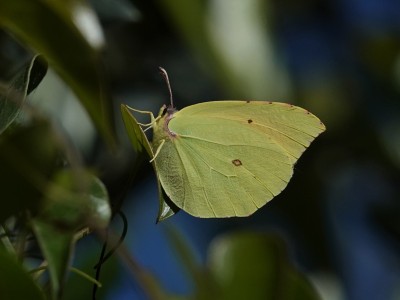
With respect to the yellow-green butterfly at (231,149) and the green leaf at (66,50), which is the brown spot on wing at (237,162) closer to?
the yellow-green butterfly at (231,149)

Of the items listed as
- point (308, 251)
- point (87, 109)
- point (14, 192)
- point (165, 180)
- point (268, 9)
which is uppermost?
point (14, 192)

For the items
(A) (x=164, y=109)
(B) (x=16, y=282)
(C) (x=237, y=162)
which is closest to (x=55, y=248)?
(B) (x=16, y=282)

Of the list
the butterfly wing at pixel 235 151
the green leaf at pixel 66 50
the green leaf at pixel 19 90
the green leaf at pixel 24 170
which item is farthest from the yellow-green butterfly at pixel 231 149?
the green leaf at pixel 24 170

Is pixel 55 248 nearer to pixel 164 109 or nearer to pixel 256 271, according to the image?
pixel 256 271

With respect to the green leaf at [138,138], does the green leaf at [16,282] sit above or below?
above

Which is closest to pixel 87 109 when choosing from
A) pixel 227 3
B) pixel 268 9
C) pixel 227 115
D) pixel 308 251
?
pixel 227 115

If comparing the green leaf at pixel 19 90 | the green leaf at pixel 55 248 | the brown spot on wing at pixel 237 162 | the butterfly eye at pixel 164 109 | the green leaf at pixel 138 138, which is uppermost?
the green leaf at pixel 19 90

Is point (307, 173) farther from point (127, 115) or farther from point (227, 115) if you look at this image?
point (127, 115)
